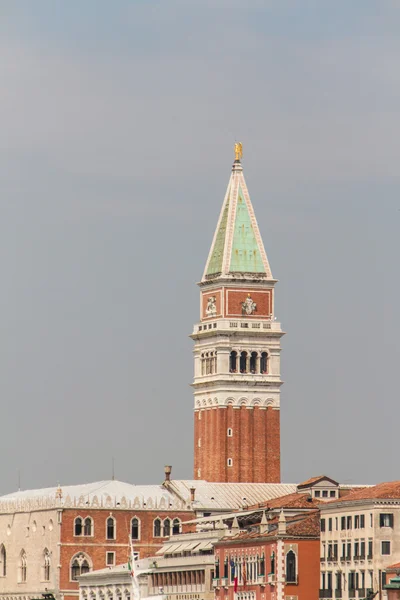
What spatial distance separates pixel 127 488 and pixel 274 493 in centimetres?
1253

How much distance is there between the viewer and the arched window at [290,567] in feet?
493

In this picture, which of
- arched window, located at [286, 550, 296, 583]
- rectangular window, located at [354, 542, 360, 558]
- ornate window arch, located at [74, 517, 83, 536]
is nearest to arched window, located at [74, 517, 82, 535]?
ornate window arch, located at [74, 517, 83, 536]

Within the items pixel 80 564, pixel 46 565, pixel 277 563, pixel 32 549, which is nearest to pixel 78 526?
pixel 80 564

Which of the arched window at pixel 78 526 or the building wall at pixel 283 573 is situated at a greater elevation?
the arched window at pixel 78 526

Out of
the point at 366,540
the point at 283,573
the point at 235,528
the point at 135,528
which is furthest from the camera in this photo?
the point at 135,528

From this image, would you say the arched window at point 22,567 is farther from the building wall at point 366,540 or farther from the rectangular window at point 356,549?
the rectangular window at point 356,549

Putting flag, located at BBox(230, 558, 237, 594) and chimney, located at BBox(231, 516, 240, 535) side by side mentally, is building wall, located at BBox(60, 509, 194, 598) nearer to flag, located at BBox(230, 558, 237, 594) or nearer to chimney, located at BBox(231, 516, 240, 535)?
chimney, located at BBox(231, 516, 240, 535)

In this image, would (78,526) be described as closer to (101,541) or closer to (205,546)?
(101,541)

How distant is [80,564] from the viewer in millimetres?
189500

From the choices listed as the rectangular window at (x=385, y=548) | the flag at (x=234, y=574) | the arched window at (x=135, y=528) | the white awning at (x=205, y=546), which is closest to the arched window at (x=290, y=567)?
the flag at (x=234, y=574)

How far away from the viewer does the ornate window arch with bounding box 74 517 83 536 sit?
18925cm

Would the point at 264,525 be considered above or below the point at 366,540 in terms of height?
above

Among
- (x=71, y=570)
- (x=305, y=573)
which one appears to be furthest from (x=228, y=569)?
(x=71, y=570)

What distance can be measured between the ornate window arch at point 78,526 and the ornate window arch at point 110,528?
219 centimetres
